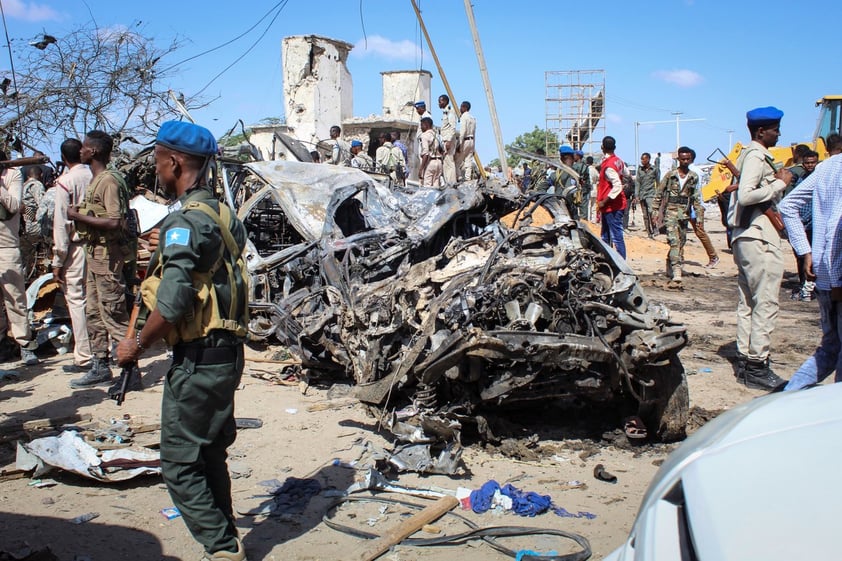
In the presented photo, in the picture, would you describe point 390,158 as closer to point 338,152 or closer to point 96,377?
point 338,152

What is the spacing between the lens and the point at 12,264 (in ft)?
20.2

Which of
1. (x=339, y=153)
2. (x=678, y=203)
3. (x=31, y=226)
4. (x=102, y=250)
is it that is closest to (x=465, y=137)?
(x=339, y=153)

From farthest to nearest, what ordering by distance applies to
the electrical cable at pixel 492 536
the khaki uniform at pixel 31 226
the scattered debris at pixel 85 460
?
the khaki uniform at pixel 31 226 → the scattered debris at pixel 85 460 → the electrical cable at pixel 492 536

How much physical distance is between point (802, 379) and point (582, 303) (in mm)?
1597

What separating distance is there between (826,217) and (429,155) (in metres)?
10.5

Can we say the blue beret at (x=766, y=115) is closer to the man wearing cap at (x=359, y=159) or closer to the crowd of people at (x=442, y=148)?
the crowd of people at (x=442, y=148)

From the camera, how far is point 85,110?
11812mm

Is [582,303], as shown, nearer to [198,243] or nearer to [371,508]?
[371,508]

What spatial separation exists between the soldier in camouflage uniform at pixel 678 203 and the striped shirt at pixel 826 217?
255 inches

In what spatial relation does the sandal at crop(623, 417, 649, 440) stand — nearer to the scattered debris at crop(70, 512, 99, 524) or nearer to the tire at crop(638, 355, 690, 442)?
the tire at crop(638, 355, 690, 442)

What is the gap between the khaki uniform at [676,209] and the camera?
34.5 feet

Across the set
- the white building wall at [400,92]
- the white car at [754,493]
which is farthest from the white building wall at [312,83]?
the white car at [754,493]

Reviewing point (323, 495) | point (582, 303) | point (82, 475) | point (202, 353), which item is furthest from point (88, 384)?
point (582, 303)

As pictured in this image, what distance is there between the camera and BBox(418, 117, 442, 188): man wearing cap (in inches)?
541
